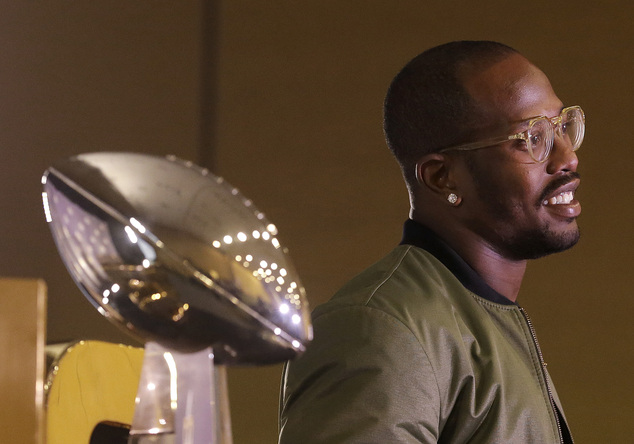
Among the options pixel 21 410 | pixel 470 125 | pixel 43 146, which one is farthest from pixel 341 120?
pixel 21 410

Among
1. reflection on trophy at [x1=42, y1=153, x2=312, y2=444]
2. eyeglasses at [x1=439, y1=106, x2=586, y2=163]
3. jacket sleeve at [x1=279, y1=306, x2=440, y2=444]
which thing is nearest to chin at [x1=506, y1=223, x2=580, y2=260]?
eyeglasses at [x1=439, y1=106, x2=586, y2=163]

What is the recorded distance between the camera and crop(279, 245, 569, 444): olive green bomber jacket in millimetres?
812

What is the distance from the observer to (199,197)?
0.31m

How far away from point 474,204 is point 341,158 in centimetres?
110

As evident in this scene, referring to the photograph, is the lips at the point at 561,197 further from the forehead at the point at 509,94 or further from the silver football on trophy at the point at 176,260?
the silver football on trophy at the point at 176,260

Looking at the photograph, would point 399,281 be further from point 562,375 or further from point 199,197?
point 562,375

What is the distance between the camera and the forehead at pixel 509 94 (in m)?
1.10

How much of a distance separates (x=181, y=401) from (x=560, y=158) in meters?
0.89

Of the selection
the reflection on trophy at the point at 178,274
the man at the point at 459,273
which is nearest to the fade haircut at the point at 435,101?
the man at the point at 459,273

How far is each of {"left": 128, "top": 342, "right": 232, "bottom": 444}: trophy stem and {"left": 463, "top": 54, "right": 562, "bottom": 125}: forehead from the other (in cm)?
85

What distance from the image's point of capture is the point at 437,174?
1.14 metres

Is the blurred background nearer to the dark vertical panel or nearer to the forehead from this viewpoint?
the dark vertical panel

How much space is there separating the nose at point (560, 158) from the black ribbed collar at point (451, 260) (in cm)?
17

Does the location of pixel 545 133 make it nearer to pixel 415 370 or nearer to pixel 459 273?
pixel 459 273
